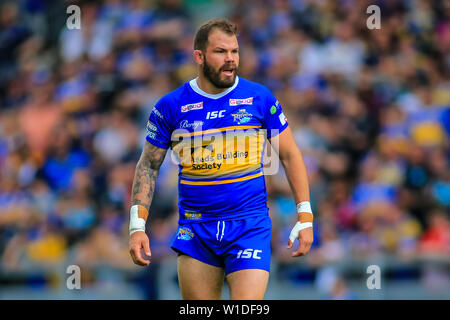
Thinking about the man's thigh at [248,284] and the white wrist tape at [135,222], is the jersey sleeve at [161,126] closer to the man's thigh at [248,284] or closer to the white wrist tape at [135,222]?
the white wrist tape at [135,222]

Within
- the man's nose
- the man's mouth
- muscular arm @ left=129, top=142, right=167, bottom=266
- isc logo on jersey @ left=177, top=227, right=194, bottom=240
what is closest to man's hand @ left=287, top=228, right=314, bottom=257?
isc logo on jersey @ left=177, top=227, right=194, bottom=240

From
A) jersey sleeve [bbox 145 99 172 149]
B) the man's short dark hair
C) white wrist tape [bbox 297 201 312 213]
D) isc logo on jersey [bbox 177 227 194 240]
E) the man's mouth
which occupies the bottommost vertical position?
isc logo on jersey [bbox 177 227 194 240]

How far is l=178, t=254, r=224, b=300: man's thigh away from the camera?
6.16m

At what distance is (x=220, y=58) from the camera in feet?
20.6

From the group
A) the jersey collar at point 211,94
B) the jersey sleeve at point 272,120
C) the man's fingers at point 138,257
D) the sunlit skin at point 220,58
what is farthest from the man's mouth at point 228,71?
the man's fingers at point 138,257

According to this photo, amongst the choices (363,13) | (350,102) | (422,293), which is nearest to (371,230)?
(422,293)

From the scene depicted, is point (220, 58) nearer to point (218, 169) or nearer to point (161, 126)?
point (161, 126)

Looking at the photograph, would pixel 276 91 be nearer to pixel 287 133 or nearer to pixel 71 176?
pixel 71 176

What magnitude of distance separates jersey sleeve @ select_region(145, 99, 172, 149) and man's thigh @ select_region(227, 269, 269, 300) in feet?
4.35

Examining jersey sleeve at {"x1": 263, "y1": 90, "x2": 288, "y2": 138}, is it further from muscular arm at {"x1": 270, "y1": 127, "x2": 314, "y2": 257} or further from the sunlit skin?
the sunlit skin

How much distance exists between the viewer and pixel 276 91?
520 inches

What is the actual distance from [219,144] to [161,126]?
56 centimetres

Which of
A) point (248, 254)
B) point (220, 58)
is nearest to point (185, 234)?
point (248, 254)

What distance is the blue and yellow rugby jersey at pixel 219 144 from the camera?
6277 millimetres
